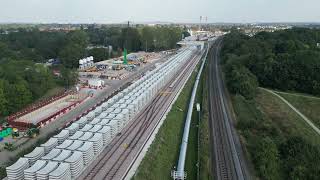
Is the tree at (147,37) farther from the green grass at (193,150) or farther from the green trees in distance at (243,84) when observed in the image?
the green grass at (193,150)

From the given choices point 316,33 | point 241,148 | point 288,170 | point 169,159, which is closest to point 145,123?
point 169,159

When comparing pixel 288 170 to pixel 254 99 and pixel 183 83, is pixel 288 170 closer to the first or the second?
pixel 254 99

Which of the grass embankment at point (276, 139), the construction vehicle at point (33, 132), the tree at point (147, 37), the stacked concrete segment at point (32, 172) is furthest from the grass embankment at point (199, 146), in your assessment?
the tree at point (147, 37)

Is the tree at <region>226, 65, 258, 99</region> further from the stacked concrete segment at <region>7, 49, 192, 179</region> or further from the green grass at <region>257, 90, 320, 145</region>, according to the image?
the stacked concrete segment at <region>7, 49, 192, 179</region>

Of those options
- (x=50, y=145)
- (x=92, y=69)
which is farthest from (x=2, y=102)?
(x=92, y=69)

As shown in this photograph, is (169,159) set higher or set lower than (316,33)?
lower

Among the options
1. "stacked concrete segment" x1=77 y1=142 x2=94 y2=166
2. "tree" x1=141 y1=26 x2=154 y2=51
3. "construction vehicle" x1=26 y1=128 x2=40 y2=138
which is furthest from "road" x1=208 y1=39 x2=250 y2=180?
"tree" x1=141 y1=26 x2=154 y2=51
